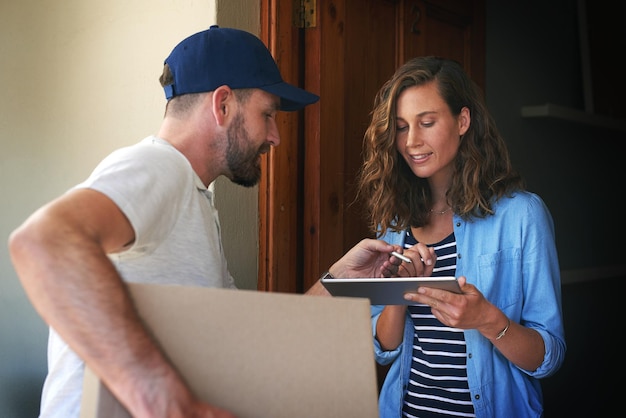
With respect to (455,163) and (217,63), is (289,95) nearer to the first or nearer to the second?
(217,63)

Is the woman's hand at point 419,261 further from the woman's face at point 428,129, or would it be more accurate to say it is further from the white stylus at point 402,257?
the woman's face at point 428,129

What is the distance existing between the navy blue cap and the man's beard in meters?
0.07

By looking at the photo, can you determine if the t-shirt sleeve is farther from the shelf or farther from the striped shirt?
the shelf

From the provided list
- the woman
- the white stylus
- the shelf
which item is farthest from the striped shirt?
the shelf

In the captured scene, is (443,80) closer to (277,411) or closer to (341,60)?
(341,60)

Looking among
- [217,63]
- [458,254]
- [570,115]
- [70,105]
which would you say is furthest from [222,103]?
[570,115]

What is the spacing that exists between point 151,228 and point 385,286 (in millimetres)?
463

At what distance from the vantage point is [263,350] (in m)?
0.82

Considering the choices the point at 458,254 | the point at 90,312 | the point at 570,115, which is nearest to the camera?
the point at 90,312

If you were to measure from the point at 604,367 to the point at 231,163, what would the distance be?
3.05 meters

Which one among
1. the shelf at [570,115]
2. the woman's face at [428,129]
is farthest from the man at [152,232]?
the shelf at [570,115]

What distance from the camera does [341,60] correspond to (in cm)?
203

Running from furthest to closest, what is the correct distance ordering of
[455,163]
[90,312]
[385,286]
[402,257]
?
[455,163]
[402,257]
[385,286]
[90,312]

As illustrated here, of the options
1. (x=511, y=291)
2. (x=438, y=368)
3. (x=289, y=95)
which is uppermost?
(x=289, y=95)
